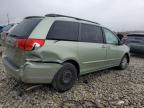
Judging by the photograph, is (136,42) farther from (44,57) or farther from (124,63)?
(44,57)

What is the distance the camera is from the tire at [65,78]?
399 cm

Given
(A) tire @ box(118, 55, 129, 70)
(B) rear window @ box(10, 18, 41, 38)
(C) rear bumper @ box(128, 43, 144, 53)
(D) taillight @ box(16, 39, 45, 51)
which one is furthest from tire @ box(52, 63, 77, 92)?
(C) rear bumper @ box(128, 43, 144, 53)

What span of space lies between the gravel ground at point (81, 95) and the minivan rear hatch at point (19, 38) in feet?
2.47

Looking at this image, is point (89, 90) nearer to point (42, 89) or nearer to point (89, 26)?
point (42, 89)

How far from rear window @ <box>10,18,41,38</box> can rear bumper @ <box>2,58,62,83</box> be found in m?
0.65

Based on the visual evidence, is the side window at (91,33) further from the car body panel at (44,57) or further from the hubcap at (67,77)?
the hubcap at (67,77)

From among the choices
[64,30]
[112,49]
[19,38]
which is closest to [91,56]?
[64,30]

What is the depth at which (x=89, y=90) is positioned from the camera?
4418 mm

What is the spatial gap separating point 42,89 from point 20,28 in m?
1.55

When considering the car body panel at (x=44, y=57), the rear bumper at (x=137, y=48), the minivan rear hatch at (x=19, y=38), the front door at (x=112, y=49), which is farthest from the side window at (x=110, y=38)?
the rear bumper at (x=137, y=48)

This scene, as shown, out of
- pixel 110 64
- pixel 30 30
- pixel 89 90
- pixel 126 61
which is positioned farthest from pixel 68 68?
pixel 126 61

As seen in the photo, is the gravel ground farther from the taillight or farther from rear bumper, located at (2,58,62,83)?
the taillight

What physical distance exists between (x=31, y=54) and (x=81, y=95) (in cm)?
151

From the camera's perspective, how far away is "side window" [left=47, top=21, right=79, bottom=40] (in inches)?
153
